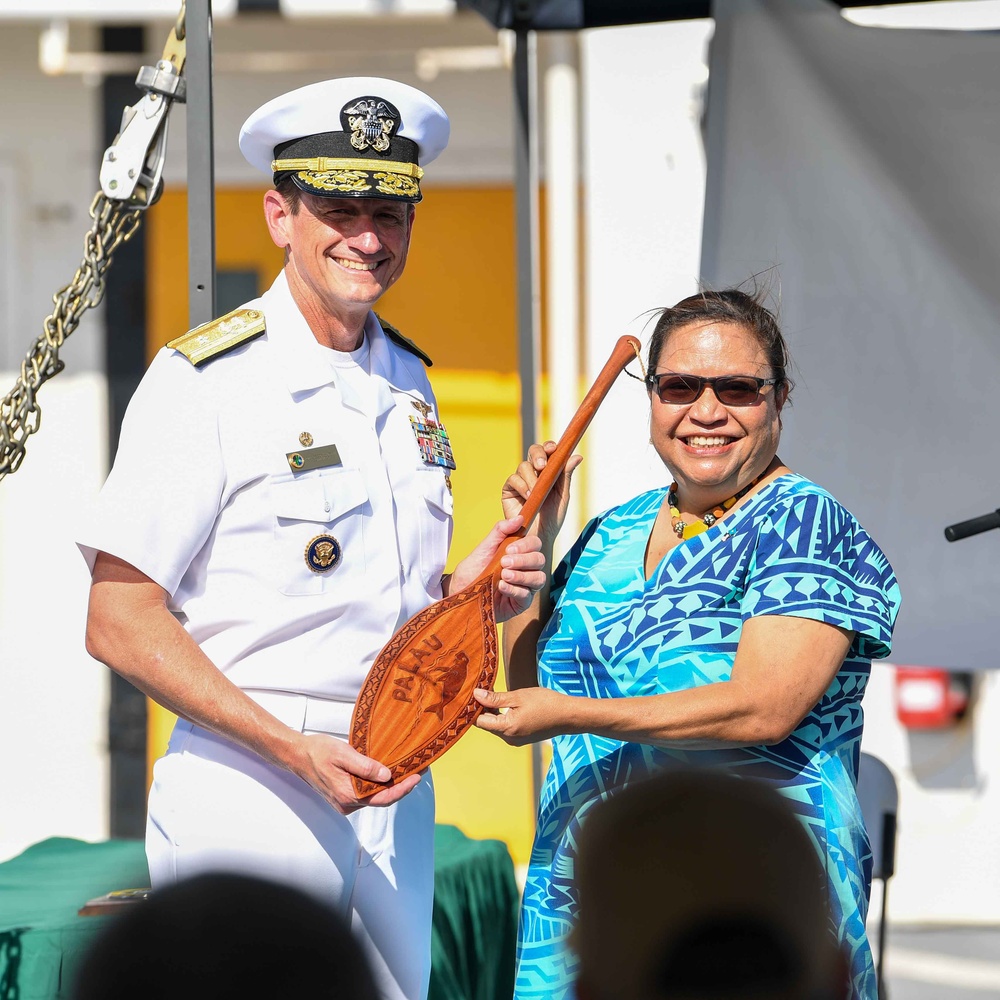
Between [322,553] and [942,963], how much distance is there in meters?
3.26

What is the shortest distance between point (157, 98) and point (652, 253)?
2.23 meters

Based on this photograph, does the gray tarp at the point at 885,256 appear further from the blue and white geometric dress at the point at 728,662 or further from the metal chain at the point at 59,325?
the metal chain at the point at 59,325

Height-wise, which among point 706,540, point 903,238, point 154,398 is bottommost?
point 706,540

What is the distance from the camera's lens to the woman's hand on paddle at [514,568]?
5.98 ft

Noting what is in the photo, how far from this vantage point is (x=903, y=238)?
2896 mm

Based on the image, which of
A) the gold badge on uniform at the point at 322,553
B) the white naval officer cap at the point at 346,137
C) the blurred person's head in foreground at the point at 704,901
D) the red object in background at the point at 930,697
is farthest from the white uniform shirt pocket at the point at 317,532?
the red object in background at the point at 930,697

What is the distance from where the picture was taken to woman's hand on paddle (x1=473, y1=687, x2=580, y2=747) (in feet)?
5.24

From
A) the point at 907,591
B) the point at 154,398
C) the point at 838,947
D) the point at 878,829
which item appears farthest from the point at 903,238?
the point at 838,947

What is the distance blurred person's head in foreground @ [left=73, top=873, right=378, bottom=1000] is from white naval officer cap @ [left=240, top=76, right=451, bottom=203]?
1.23 metres

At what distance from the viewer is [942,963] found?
432 cm

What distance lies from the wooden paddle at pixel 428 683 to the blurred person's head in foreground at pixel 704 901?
0.71 metres

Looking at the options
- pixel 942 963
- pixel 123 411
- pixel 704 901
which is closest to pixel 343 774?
pixel 704 901

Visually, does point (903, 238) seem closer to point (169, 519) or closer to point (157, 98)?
point (157, 98)

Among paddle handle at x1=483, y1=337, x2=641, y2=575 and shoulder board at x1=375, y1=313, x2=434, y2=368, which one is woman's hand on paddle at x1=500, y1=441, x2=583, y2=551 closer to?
paddle handle at x1=483, y1=337, x2=641, y2=575
